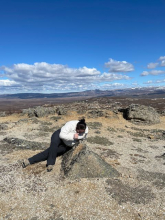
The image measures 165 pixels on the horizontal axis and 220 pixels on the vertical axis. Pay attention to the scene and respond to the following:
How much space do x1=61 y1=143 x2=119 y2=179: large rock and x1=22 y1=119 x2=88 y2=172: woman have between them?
20.4 inches

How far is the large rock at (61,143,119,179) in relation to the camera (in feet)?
27.5

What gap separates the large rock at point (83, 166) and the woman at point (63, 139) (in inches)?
20.4

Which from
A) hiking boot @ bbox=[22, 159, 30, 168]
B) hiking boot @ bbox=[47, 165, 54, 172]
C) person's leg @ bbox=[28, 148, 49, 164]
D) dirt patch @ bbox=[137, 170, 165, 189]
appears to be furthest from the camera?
person's leg @ bbox=[28, 148, 49, 164]

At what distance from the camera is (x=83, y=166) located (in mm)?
8648

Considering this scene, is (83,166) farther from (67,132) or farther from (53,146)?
(67,132)

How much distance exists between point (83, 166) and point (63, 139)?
176 cm

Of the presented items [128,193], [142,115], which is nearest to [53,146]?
[128,193]

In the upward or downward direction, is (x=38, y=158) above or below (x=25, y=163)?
above

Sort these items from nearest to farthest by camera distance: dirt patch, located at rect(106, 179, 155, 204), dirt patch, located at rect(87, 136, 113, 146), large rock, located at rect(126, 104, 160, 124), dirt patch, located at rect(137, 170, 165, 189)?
dirt patch, located at rect(106, 179, 155, 204) < dirt patch, located at rect(137, 170, 165, 189) < dirt patch, located at rect(87, 136, 113, 146) < large rock, located at rect(126, 104, 160, 124)

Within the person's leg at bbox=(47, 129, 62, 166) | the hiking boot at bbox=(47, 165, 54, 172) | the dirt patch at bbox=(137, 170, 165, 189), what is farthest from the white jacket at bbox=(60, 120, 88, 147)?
the dirt patch at bbox=(137, 170, 165, 189)

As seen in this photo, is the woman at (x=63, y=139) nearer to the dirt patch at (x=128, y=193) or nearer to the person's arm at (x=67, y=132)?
the person's arm at (x=67, y=132)

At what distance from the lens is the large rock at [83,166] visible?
8.37 meters

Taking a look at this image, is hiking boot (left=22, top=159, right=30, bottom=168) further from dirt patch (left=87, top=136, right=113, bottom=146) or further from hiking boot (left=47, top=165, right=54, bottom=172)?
dirt patch (left=87, top=136, right=113, bottom=146)

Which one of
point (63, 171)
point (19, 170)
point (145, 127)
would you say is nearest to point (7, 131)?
point (19, 170)
